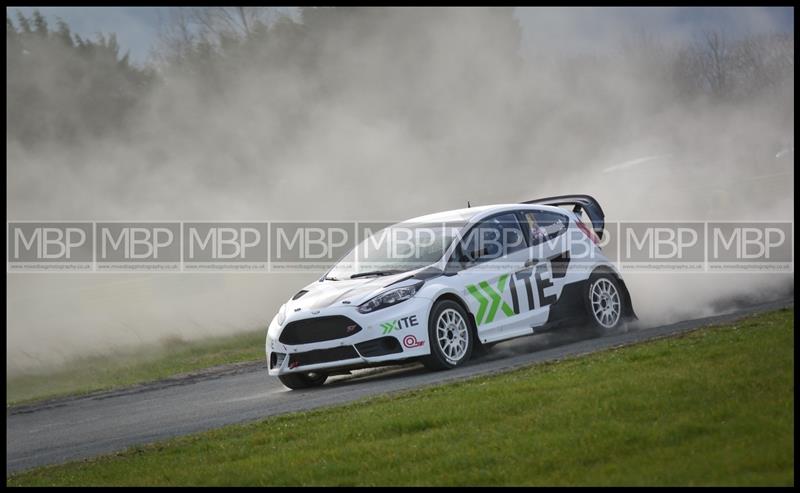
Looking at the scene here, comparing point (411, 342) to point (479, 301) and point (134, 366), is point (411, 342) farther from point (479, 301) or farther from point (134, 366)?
point (134, 366)

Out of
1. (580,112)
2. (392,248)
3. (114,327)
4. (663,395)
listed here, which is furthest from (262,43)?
(663,395)

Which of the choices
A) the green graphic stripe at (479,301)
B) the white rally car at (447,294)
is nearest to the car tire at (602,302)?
the white rally car at (447,294)

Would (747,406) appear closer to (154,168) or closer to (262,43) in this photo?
(154,168)

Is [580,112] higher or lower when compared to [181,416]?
higher

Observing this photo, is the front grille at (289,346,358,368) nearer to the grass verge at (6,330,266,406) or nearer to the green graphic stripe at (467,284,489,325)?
the green graphic stripe at (467,284,489,325)

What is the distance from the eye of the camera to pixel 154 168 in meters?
39.0

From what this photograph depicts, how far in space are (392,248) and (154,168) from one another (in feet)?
90.4

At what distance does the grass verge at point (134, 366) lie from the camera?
16266 millimetres

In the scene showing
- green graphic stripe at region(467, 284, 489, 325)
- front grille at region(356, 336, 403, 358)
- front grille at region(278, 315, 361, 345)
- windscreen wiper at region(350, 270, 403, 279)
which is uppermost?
windscreen wiper at region(350, 270, 403, 279)

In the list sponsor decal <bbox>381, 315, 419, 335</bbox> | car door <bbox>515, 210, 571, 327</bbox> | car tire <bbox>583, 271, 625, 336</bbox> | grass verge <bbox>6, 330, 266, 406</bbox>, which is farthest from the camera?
grass verge <bbox>6, 330, 266, 406</bbox>

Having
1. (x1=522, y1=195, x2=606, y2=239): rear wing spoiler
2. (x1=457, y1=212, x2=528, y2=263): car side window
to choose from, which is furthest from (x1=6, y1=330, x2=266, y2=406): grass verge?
(x1=457, y1=212, x2=528, y2=263): car side window

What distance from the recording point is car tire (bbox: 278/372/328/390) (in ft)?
39.7

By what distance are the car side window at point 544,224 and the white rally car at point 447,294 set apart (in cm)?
1

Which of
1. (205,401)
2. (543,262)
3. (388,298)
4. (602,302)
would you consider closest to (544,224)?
(543,262)
